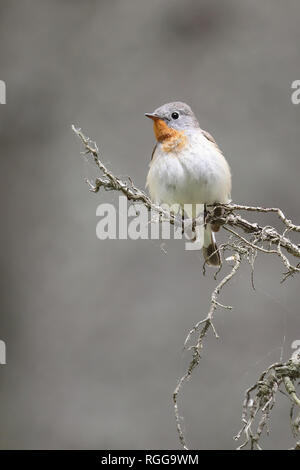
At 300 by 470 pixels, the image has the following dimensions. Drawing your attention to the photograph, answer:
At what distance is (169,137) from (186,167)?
5.1 inches

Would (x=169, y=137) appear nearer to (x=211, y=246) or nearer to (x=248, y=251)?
(x=211, y=246)

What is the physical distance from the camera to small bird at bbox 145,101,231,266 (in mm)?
2123

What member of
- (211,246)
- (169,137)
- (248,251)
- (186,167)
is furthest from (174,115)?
(248,251)

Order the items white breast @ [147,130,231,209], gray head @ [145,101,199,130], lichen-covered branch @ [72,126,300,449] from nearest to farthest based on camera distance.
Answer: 1. lichen-covered branch @ [72,126,300,449]
2. white breast @ [147,130,231,209]
3. gray head @ [145,101,199,130]

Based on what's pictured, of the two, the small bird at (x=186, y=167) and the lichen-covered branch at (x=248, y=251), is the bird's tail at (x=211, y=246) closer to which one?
the small bird at (x=186, y=167)

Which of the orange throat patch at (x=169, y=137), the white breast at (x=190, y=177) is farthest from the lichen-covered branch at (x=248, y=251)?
the orange throat patch at (x=169, y=137)

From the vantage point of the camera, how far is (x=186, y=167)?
2145mm

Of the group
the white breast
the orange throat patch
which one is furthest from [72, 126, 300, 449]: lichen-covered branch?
the orange throat patch

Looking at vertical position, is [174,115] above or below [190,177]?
above

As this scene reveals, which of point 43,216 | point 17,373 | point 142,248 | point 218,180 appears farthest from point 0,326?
point 218,180

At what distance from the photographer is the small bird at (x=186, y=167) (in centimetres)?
212

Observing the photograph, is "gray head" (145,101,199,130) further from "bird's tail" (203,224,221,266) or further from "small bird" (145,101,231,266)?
"bird's tail" (203,224,221,266)

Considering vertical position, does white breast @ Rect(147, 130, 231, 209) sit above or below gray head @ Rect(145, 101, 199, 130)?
below

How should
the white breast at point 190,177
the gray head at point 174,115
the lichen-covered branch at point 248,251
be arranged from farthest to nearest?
1. the gray head at point 174,115
2. the white breast at point 190,177
3. the lichen-covered branch at point 248,251
